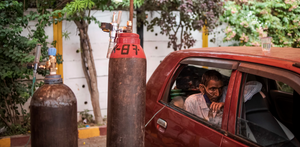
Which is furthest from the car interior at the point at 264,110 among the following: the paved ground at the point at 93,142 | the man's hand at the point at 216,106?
the paved ground at the point at 93,142

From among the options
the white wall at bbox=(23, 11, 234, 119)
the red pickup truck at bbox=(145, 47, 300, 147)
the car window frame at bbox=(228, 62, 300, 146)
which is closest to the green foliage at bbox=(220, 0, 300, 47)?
the white wall at bbox=(23, 11, 234, 119)

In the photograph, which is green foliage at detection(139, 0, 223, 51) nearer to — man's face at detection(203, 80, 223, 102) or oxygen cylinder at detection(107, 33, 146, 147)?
man's face at detection(203, 80, 223, 102)

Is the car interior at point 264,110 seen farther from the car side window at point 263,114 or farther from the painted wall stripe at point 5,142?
the painted wall stripe at point 5,142

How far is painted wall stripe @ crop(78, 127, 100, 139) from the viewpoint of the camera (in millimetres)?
5234

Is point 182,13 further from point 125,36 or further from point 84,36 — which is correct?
point 125,36

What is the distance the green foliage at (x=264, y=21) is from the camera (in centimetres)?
613

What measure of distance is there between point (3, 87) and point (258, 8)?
5595mm

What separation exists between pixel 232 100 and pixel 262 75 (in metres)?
0.27

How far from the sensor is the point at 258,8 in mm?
6492

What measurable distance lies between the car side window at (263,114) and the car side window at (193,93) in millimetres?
192

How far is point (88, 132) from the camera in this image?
530 cm

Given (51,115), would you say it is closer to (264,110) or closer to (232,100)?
(232,100)

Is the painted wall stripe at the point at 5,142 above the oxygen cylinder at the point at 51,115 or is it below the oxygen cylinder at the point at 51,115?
below

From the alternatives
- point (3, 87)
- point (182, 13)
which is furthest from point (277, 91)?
point (3, 87)
